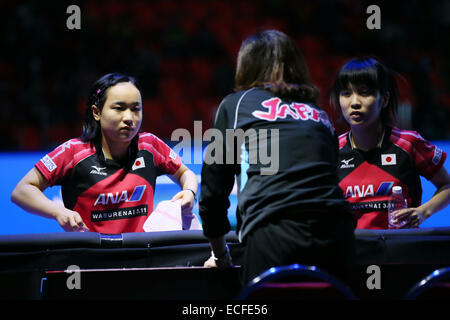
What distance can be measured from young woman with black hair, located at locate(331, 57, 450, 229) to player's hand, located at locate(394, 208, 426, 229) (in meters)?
0.13

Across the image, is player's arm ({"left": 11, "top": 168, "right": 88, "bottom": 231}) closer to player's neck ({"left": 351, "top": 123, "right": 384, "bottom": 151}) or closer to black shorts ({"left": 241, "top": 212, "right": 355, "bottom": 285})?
black shorts ({"left": 241, "top": 212, "right": 355, "bottom": 285})

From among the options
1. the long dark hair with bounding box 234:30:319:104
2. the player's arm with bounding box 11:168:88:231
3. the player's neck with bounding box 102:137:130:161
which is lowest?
the player's arm with bounding box 11:168:88:231

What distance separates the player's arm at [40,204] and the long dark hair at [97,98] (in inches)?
13.6

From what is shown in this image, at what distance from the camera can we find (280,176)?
1632 mm

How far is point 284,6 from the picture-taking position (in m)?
8.56

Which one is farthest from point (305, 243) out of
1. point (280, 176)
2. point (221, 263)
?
point (221, 263)

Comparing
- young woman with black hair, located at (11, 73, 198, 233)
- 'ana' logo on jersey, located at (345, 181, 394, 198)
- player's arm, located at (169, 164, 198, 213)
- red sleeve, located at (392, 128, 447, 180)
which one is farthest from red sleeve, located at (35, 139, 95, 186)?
red sleeve, located at (392, 128, 447, 180)

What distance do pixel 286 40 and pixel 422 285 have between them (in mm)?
860

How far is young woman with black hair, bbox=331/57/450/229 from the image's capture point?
8.47 feet

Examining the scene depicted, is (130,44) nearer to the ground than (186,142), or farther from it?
farther from it

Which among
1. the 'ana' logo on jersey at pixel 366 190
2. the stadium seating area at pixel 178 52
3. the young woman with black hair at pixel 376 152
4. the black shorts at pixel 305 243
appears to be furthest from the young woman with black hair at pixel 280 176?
the stadium seating area at pixel 178 52
